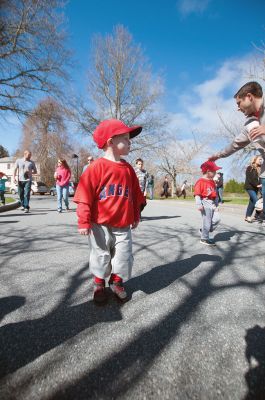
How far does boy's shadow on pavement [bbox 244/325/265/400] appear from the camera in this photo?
1324 mm

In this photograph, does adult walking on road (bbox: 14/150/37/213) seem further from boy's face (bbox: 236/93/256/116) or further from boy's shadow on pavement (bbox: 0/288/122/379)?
boy's face (bbox: 236/93/256/116)

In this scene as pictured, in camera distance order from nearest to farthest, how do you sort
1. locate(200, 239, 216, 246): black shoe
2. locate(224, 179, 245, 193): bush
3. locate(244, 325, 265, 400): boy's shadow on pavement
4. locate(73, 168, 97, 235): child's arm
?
locate(244, 325, 265, 400): boy's shadow on pavement → locate(73, 168, 97, 235): child's arm → locate(200, 239, 216, 246): black shoe → locate(224, 179, 245, 193): bush

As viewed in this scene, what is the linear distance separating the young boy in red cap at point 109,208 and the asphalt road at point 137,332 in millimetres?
239

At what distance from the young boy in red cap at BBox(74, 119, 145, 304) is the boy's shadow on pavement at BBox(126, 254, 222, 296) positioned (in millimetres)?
307

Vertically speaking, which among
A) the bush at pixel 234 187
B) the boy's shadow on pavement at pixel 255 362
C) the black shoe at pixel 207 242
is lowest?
the black shoe at pixel 207 242

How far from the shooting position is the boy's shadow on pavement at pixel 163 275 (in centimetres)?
269

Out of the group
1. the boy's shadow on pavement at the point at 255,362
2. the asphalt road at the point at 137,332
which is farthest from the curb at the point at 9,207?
the boy's shadow on pavement at the point at 255,362

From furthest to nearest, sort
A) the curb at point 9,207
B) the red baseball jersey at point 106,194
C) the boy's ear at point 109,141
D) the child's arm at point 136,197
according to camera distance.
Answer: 1. the curb at point 9,207
2. the child's arm at point 136,197
3. the boy's ear at point 109,141
4. the red baseball jersey at point 106,194

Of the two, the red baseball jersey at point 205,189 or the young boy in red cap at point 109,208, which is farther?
the red baseball jersey at point 205,189

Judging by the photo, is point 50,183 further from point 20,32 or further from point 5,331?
point 5,331

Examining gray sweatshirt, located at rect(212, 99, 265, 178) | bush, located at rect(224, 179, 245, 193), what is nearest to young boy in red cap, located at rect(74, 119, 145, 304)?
gray sweatshirt, located at rect(212, 99, 265, 178)

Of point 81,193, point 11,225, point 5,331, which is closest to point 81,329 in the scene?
point 5,331

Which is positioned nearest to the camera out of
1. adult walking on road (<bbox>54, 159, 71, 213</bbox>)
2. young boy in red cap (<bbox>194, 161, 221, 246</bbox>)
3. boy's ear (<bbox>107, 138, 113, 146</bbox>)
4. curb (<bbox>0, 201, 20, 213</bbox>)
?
boy's ear (<bbox>107, 138, 113, 146</bbox>)

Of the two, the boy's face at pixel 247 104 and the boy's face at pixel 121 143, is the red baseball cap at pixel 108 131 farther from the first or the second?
the boy's face at pixel 247 104
